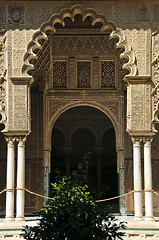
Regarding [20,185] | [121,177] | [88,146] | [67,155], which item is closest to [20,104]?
[20,185]

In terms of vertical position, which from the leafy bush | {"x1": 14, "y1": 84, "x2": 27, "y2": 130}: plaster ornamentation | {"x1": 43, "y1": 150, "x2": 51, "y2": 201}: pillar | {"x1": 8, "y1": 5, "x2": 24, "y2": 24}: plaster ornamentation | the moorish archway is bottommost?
the leafy bush

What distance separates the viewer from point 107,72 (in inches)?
516

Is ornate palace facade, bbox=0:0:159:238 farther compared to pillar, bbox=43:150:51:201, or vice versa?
pillar, bbox=43:150:51:201

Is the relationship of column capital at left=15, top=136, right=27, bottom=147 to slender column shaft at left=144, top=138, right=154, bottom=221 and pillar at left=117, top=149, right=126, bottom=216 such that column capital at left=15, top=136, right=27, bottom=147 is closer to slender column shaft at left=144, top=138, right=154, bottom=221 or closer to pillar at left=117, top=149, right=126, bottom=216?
slender column shaft at left=144, top=138, right=154, bottom=221

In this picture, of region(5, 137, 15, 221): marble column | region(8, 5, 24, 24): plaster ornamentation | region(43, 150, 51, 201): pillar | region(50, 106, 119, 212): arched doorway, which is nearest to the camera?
region(5, 137, 15, 221): marble column

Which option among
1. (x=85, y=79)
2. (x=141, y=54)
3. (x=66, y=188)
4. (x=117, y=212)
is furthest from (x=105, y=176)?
(x=66, y=188)

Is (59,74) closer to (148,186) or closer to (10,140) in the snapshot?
(10,140)

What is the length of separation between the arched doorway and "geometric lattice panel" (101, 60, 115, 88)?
10.4ft

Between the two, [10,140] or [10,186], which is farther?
[10,140]

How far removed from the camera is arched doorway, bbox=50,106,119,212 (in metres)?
16.6

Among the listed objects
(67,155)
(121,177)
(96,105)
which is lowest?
(121,177)

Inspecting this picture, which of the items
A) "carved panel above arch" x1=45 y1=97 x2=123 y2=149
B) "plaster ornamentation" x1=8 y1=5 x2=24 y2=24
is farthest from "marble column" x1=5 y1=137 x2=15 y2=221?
"plaster ornamentation" x1=8 y1=5 x2=24 y2=24

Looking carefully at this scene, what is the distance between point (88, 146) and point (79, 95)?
233 inches

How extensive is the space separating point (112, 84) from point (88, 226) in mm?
7874
